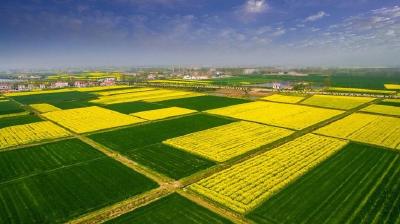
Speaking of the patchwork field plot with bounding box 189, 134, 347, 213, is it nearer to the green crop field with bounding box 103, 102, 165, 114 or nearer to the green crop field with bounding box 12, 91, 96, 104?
the green crop field with bounding box 103, 102, 165, 114

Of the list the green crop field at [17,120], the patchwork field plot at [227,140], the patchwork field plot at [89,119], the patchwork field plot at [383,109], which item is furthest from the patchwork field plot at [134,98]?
the patchwork field plot at [383,109]

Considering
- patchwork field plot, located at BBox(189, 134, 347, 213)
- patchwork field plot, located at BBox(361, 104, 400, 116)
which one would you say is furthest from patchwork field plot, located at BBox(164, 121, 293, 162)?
patchwork field plot, located at BBox(361, 104, 400, 116)

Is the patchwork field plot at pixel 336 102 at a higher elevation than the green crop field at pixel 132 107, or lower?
higher

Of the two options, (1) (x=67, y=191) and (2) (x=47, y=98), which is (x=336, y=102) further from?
(2) (x=47, y=98)

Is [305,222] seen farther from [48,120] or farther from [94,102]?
[94,102]

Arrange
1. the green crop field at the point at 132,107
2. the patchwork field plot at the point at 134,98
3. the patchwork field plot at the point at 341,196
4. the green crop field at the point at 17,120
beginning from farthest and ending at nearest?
the patchwork field plot at the point at 134,98, the green crop field at the point at 132,107, the green crop field at the point at 17,120, the patchwork field plot at the point at 341,196

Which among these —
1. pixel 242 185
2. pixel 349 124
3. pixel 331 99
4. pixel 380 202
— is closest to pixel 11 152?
pixel 242 185

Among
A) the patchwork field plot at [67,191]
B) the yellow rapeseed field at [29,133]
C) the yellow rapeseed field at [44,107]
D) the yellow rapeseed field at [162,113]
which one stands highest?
the yellow rapeseed field at [162,113]

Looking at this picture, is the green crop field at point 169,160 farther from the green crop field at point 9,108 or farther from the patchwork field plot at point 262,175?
the green crop field at point 9,108
